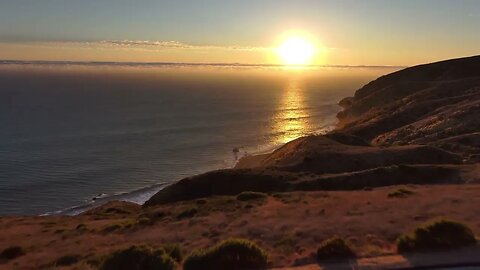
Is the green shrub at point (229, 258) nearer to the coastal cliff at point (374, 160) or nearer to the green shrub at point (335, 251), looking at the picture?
the green shrub at point (335, 251)

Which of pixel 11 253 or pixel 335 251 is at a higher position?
pixel 335 251

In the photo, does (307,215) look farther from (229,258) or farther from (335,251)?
(229,258)

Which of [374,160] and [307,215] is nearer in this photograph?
[307,215]

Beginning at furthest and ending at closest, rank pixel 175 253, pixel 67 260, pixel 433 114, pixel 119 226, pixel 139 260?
1. pixel 433 114
2. pixel 119 226
3. pixel 67 260
4. pixel 175 253
5. pixel 139 260

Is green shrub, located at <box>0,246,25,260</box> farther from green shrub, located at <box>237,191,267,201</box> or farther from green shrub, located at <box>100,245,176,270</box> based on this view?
green shrub, located at <box>237,191,267,201</box>

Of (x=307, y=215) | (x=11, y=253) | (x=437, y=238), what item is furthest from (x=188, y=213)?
(x=437, y=238)

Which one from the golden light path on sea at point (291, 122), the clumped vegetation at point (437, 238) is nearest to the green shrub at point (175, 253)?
the clumped vegetation at point (437, 238)

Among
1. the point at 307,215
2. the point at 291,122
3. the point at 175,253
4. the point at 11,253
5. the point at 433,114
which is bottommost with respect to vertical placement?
the point at 11,253
